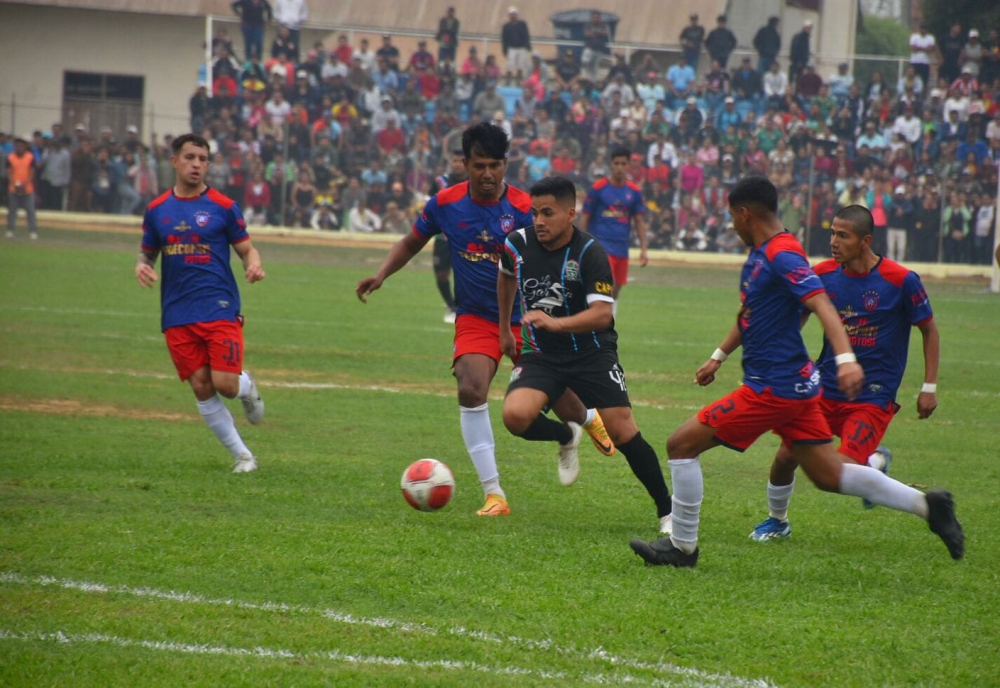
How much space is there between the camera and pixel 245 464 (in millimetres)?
8062

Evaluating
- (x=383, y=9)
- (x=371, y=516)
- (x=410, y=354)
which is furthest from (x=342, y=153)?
(x=371, y=516)

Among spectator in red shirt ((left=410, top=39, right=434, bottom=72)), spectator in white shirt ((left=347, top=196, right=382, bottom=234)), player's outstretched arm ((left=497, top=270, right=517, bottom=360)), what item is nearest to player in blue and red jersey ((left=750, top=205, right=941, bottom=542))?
player's outstretched arm ((left=497, top=270, right=517, bottom=360))

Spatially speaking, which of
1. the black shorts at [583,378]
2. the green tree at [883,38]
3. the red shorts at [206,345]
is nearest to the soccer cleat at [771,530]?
the black shorts at [583,378]

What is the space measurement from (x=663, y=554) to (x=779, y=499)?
1.11 meters

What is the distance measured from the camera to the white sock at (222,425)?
8097 mm

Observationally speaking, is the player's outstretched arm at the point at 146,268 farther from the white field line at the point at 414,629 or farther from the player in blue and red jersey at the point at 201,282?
the white field line at the point at 414,629

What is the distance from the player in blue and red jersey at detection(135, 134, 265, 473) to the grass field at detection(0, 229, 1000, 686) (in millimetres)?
542

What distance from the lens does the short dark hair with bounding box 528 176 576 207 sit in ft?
21.0

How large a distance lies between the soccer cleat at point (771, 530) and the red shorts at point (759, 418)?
94cm

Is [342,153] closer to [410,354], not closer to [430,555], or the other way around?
[410,354]

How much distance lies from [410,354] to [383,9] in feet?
85.0

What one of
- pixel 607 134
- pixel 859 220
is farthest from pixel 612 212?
pixel 607 134

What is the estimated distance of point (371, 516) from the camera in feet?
22.4

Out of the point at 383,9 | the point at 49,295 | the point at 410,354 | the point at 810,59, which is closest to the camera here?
the point at 410,354
